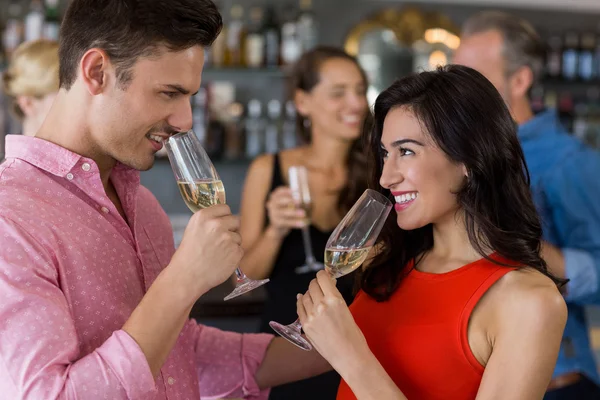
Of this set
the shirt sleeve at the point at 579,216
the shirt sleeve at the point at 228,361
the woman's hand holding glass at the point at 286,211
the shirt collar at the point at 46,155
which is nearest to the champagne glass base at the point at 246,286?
the shirt sleeve at the point at 228,361

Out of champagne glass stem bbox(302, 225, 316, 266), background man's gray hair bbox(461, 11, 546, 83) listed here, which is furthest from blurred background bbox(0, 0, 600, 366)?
background man's gray hair bbox(461, 11, 546, 83)

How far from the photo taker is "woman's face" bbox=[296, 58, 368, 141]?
10.6 feet

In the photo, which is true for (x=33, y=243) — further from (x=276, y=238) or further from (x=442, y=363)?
(x=276, y=238)

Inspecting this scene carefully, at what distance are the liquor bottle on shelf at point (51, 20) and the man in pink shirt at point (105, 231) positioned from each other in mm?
3635

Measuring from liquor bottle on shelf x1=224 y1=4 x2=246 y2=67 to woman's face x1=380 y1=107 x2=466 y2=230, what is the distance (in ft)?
12.3

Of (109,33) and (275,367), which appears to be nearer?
(109,33)

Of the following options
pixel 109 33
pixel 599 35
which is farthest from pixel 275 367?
pixel 599 35

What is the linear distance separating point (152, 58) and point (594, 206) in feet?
5.83

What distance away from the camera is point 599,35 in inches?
242

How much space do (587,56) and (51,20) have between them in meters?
4.00

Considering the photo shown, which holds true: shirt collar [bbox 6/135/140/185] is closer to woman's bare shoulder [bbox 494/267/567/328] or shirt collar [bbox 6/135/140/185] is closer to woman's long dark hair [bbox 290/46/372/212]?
woman's bare shoulder [bbox 494/267/567/328]

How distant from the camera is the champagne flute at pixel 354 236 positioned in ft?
5.57

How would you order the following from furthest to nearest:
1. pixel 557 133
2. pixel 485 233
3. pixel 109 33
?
pixel 557 133
pixel 485 233
pixel 109 33

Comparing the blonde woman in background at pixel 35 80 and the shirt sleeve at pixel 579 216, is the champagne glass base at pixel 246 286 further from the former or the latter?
the blonde woman in background at pixel 35 80
